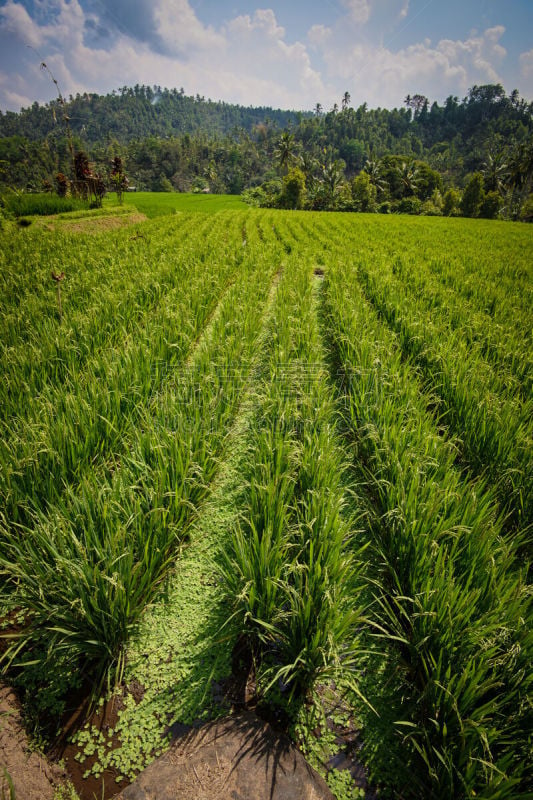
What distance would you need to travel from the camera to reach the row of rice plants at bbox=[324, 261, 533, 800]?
126 cm

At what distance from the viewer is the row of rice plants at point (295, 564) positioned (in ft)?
5.14

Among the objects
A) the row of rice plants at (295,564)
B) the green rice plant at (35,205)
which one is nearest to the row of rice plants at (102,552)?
the row of rice plants at (295,564)

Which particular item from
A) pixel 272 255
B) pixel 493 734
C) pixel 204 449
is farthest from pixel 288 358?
pixel 272 255

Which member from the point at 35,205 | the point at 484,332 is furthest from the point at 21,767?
the point at 35,205

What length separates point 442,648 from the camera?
1.39 metres

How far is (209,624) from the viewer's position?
75.6 inches

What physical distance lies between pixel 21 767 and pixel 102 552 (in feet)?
2.47

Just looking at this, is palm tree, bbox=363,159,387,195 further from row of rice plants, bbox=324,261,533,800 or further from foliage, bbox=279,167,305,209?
row of rice plants, bbox=324,261,533,800

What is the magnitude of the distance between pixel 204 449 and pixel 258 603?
111cm

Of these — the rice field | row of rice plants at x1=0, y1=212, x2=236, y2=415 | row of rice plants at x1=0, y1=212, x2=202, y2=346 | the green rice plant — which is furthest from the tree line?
the rice field

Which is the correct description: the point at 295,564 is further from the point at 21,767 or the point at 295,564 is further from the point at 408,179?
the point at 408,179

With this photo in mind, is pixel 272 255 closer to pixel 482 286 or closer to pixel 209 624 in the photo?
pixel 482 286

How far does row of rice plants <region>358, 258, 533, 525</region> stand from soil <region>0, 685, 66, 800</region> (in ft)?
8.67

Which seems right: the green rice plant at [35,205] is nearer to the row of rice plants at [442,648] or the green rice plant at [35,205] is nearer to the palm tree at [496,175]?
the row of rice plants at [442,648]
